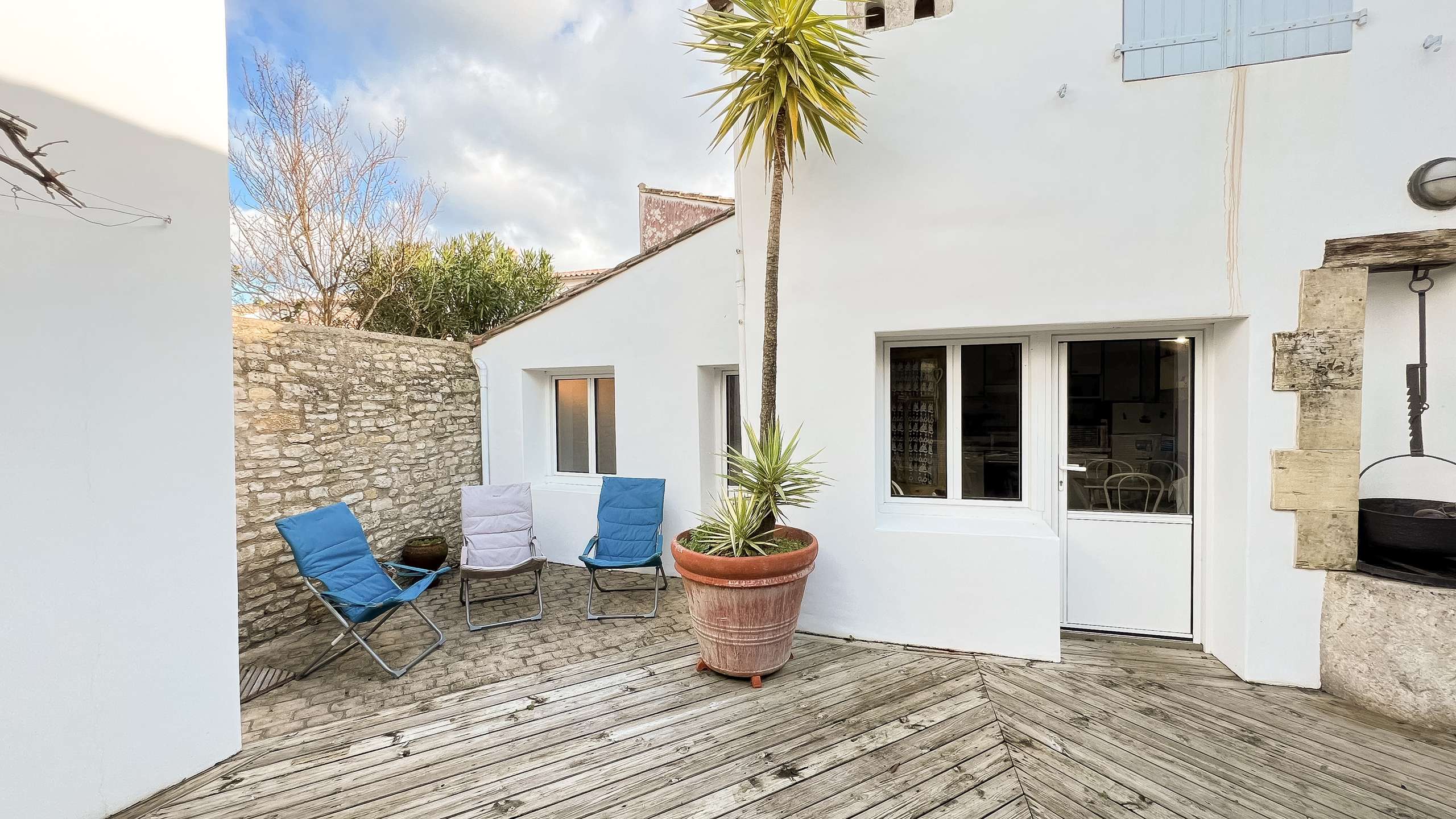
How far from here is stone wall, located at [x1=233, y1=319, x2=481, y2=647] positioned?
3.94 metres

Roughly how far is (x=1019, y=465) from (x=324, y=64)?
931 centimetres

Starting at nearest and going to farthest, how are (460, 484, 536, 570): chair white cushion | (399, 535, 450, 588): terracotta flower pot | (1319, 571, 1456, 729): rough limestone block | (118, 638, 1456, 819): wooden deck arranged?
(118, 638, 1456, 819): wooden deck, (1319, 571, 1456, 729): rough limestone block, (460, 484, 536, 570): chair white cushion, (399, 535, 450, 588): terracotta flower pot

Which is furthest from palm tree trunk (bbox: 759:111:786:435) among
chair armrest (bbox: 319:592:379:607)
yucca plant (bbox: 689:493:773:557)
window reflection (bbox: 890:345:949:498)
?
A: chair armrest (bbox: 319:592:379:607)

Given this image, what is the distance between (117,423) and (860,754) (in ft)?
11.7

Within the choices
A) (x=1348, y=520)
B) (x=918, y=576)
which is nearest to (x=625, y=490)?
(x=918, y=576)

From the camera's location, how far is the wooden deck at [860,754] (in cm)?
217

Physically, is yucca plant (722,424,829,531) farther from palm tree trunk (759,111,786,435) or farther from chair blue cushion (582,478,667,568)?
chair blue cushion (582,478,667,568)

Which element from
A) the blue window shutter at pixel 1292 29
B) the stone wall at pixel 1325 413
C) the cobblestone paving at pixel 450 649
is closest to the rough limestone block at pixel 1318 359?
the stone wall at pixel 1325 413

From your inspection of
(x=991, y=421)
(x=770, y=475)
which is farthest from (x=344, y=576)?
(x=991, y=421)

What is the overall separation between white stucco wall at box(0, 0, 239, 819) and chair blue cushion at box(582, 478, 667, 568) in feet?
8.48

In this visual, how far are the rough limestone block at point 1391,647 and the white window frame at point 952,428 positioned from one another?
1.56 meters

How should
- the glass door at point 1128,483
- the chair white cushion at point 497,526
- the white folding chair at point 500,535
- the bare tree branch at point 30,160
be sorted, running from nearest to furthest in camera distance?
the bare tree branch at point 30,160, the glass door at point 1128,483, the white folding chair at point 500,535, the chair white cushion at point 497,526

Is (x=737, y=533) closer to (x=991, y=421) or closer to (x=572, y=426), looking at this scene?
(x=991, y=421)

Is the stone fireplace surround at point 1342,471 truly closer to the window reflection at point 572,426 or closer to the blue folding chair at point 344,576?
the blue folding chair at point 344,576
